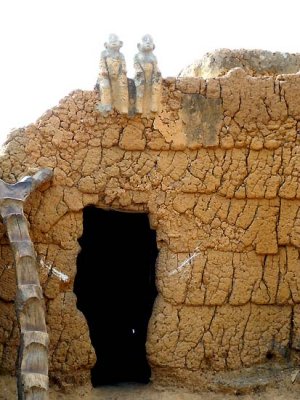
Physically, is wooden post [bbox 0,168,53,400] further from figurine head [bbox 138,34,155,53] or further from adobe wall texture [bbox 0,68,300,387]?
figurine head [bbox 138,34,155,53]

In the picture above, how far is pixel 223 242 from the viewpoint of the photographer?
24.8 ft

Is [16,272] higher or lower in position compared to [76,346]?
higher

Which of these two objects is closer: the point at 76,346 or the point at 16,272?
the point at 16,272

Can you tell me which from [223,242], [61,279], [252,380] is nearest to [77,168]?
[61,279]

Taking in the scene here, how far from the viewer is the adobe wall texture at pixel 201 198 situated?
24.5 feet

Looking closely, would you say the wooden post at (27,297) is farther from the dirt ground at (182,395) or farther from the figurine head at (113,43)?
the figurine head at (113,43)

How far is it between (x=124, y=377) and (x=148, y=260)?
143 cm

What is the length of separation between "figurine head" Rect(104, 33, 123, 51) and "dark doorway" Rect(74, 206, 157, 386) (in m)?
2.37

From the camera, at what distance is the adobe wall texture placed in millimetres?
7473

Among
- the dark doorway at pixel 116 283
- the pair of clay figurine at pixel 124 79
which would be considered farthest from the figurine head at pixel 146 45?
the dark doorway at pixel 116 283

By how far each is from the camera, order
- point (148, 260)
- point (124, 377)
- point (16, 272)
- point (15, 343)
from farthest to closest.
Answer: point (148, 260) < point (124, 377) < point (15, 343) < point (16, 272)

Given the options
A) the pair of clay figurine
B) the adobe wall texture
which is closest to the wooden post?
the adobe wall texture

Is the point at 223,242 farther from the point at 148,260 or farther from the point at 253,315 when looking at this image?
the point at 148,260

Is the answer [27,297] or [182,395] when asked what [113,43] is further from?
[182,395]
